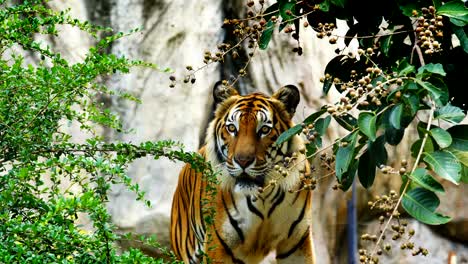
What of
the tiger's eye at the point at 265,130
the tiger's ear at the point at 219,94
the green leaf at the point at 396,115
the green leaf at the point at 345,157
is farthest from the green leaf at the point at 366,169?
the tiger's ear at the point at 219,94

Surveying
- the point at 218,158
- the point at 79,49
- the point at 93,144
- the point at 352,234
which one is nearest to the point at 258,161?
the point at 218,158

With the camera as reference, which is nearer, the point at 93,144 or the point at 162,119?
the point at 93,144

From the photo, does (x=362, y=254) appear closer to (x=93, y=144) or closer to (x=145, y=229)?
(x=93, y=144)

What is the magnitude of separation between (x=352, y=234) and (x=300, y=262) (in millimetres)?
1763

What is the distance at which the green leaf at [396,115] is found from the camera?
2.54 metres

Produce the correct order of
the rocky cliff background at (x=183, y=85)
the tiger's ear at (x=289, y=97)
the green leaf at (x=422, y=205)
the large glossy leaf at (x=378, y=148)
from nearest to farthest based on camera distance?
the green leaf at (x=422, y=205), the large glossy leaf at (x=378, y=148), the tiger's ear at (x=289, y=97), the rocky cliff background at (x=183, y=85)

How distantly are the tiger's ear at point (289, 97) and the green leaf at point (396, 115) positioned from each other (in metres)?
2.65

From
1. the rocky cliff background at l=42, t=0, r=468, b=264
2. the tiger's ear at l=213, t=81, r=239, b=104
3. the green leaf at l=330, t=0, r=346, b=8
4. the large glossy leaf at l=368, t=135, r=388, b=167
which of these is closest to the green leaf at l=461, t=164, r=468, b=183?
the large glossy leaf at l=368, t=135, r=388, b=167

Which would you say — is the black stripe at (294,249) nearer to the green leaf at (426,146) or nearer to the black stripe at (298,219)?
the black stripe at (298,219)

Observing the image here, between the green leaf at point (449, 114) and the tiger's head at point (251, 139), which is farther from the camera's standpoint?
the tiger's head at point (251, 139)

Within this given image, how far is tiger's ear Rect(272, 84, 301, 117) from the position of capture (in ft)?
17.4

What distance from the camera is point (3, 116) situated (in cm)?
342

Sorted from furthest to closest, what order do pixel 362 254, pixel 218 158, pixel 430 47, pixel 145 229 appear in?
pixel 145 229 < pixel 218 158 < pixel 430 47 < pixel 362 254

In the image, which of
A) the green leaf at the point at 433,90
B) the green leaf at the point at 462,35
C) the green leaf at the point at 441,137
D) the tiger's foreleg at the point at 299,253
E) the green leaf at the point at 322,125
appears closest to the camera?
the green leaf at the point at 441,137
